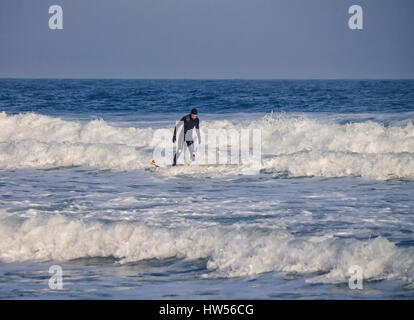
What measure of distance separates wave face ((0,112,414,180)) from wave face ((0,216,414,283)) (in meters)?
6.63

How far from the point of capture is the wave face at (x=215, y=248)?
7.73m

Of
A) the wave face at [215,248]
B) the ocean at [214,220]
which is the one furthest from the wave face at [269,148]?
the wave face at [215,248]

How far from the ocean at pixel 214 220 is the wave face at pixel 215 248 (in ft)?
0.07

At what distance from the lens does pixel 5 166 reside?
18203mm

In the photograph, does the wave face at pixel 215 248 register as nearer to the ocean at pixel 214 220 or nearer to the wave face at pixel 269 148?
the ocean at pixel 214 220

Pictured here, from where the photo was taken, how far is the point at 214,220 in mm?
10219

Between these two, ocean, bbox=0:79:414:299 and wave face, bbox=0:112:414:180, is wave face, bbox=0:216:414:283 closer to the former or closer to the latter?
ocean, bbox=0:79:414:299

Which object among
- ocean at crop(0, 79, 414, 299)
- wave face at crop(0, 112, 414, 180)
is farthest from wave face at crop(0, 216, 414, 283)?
wave face at crop(0, 112, 414, 180)

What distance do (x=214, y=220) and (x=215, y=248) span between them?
1.47 meters

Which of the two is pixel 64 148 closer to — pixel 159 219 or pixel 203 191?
pixel 203 191

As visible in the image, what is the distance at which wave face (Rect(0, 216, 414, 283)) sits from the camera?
25.3ft

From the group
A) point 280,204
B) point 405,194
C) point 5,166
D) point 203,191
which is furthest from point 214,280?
point 5,166

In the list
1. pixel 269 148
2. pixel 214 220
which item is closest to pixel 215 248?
pixel 214 220
